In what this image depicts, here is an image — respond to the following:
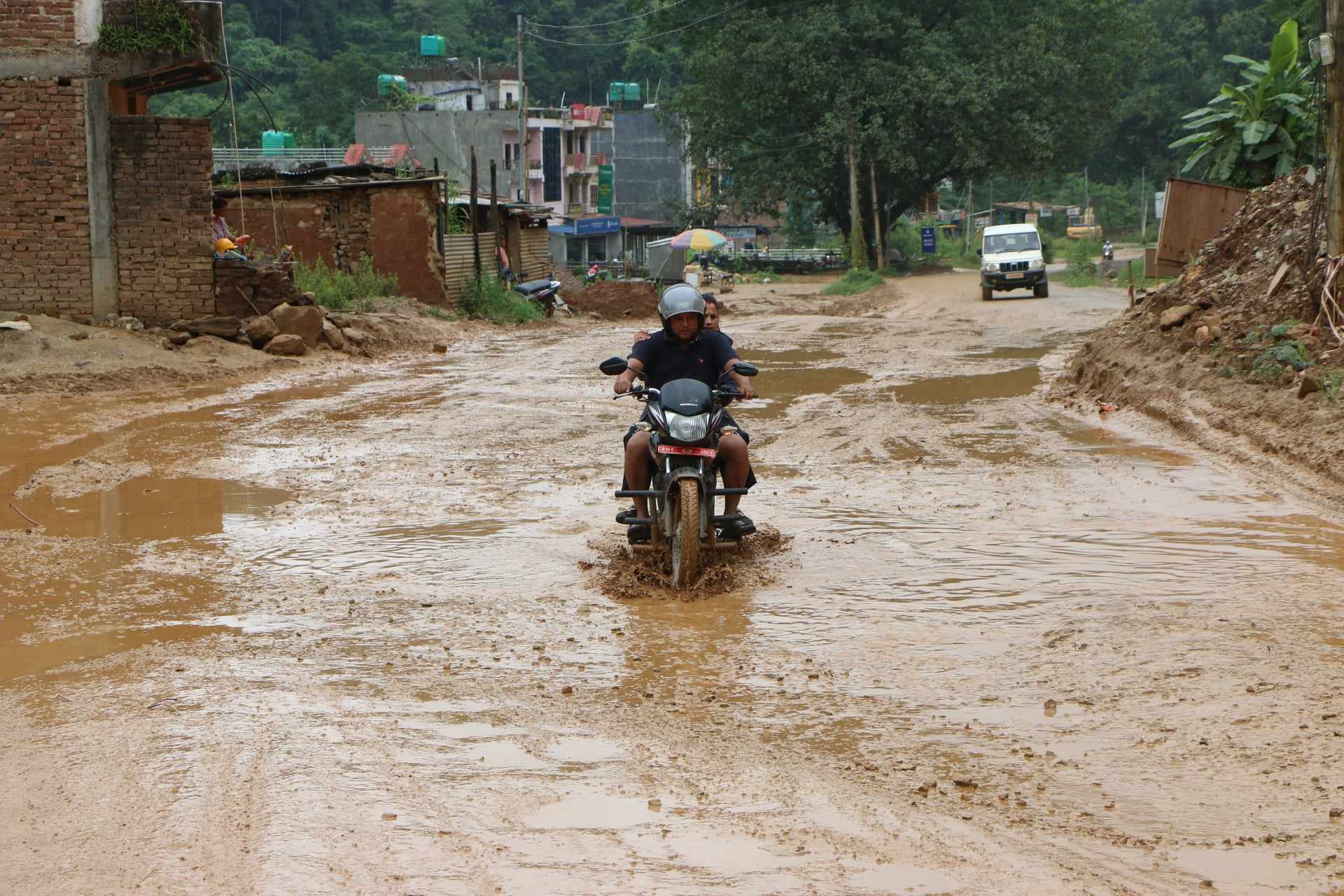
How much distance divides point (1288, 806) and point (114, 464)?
32.3 ft

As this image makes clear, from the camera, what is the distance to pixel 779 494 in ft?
33.0

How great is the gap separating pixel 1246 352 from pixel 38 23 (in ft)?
48.4

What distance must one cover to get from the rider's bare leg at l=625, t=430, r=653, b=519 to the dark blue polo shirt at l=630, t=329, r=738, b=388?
0.36 m

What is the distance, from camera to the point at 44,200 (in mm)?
18219

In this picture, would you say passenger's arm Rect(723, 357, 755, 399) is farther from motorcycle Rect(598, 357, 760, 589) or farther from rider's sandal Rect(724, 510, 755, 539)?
rider's sandal Rect(724, 510, 755, 539)

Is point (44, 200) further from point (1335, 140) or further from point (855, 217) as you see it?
point (855, 217)

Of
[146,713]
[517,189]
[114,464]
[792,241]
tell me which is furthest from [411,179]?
[792,241]

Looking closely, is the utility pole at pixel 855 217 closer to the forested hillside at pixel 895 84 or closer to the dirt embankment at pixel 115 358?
the forested hillside at pixel 895 84

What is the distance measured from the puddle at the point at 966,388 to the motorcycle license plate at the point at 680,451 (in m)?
8.21

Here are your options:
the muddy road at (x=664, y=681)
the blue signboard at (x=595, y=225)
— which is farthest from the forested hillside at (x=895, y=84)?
the muddy road at (x=664, y=681)

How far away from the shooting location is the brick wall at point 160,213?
1877cm

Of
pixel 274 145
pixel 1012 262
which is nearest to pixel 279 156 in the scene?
pixel 274 145

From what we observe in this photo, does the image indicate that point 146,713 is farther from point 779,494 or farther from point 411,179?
point 411,179

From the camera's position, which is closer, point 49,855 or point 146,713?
point 49,855
